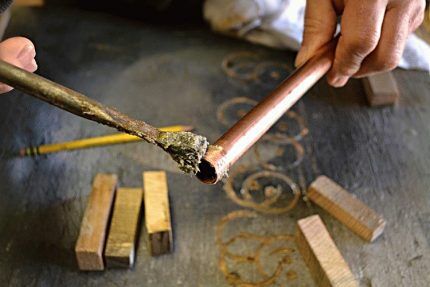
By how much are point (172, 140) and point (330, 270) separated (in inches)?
15.1

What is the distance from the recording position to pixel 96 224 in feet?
3.01

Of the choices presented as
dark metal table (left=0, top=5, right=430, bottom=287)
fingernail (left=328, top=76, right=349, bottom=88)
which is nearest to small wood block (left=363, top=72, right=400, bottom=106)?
dark metal table (left=0, top=5, right=430, bottom=287)

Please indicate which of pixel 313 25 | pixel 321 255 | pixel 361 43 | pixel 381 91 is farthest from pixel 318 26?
pixel 321 255

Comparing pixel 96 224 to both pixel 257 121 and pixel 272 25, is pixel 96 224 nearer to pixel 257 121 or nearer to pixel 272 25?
pixel 257 121

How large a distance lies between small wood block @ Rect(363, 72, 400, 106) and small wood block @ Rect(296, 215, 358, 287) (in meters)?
0.44

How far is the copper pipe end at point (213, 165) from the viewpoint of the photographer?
67 cm

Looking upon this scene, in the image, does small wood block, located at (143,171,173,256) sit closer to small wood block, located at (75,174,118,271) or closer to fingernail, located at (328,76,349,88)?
small wood block, located at (75,174,118,271)

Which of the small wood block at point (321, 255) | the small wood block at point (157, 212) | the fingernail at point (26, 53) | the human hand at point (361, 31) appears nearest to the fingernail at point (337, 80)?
the human hand at point (361, 31)

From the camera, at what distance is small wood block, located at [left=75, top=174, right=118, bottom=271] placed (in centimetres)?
→ 87

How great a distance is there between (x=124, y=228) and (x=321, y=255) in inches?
13.9

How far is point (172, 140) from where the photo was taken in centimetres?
66

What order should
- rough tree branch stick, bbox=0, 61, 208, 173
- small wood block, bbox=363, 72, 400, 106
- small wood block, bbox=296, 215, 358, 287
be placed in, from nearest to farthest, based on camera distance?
rough tree branch stick, bbox=0, 61, 208, 173
small wood block, bbox=296, 215, 358, 287
small wood block, bbox=363, 72, 400, 106

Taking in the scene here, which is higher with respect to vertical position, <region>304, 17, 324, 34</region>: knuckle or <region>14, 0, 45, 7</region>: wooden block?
<region>304, 17, 324, 34</region>: knuckle

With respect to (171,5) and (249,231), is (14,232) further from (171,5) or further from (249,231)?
(171,5)
